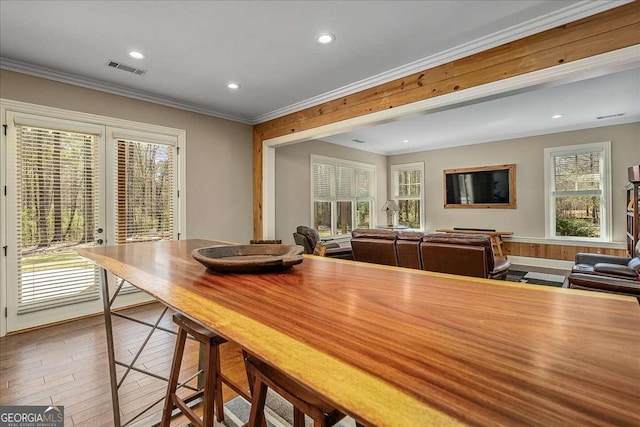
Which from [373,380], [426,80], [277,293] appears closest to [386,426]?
[373,380]

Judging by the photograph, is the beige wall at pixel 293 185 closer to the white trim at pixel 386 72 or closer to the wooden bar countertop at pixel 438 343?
the white trim at pixel 386 72

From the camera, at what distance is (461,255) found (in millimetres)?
3158

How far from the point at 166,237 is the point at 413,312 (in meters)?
4.03

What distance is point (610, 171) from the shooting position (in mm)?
5227

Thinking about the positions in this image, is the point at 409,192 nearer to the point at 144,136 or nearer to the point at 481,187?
the point at 481,187

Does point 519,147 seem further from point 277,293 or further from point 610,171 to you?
point 277,293

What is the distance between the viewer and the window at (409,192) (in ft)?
25.0

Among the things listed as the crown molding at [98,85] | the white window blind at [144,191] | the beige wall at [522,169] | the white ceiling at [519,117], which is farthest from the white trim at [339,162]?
the white window blind at [144,191]

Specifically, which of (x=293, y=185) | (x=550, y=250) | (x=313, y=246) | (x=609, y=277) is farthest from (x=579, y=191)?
(x=293, y=185)

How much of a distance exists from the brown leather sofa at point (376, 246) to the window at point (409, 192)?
4.16m

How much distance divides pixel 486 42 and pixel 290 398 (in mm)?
3067

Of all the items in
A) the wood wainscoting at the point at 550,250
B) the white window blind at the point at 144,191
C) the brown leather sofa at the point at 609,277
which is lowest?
the wood wainscoting at the point at 550,250

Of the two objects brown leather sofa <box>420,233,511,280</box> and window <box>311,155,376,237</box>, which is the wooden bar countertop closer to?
brown leather sofa <box>420,233,511,280</box>

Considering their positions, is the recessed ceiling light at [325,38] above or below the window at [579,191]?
above
